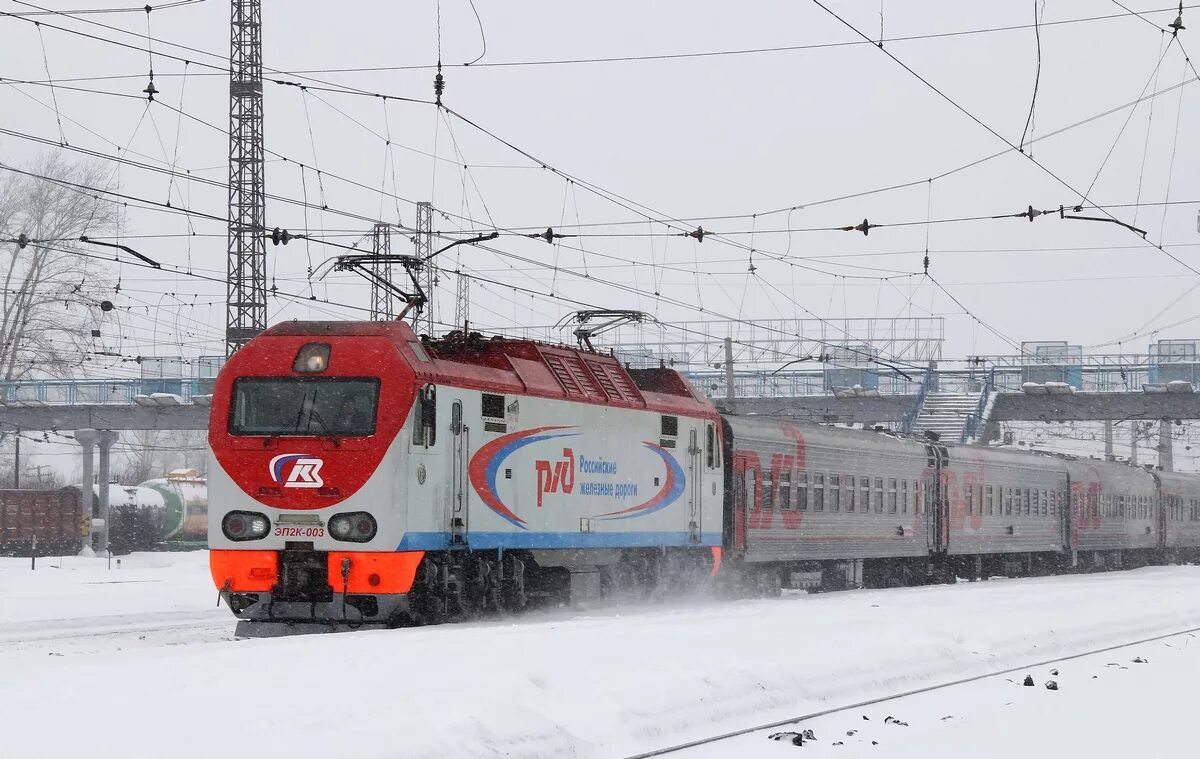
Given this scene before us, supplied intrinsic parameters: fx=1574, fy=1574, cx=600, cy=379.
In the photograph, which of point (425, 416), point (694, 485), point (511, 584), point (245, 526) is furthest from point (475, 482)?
point (694, 485)

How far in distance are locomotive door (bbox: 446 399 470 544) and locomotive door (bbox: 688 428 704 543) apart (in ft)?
22.5

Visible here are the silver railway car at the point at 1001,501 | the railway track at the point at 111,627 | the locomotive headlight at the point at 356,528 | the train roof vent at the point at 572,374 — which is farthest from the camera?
the silver railway car at the point at 1001,501

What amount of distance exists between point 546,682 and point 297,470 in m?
6.23

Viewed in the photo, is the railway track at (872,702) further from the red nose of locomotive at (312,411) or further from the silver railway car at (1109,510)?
the silver railway car at (1109,510)

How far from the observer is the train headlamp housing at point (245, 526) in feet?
58.0

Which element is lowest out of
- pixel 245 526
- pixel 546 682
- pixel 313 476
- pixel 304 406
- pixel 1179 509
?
pixel 1179 509

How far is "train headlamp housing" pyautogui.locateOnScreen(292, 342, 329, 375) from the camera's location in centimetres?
1814

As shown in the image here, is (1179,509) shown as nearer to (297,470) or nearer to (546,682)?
(297,470)

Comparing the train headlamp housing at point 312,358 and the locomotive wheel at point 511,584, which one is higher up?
the train headlamp housing at point 312,358

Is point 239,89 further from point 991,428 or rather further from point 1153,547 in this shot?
point 991,428

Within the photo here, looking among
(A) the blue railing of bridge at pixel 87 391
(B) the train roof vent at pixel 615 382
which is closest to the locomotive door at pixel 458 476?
(B) the train roof vent at pixel 615 382

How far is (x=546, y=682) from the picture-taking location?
40.8 ft

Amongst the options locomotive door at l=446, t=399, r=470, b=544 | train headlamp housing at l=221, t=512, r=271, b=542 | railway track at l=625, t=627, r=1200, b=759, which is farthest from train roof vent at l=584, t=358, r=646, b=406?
railway track at l=625, t=627, r=1200, b=759

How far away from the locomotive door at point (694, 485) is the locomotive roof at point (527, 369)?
1.53 feet
